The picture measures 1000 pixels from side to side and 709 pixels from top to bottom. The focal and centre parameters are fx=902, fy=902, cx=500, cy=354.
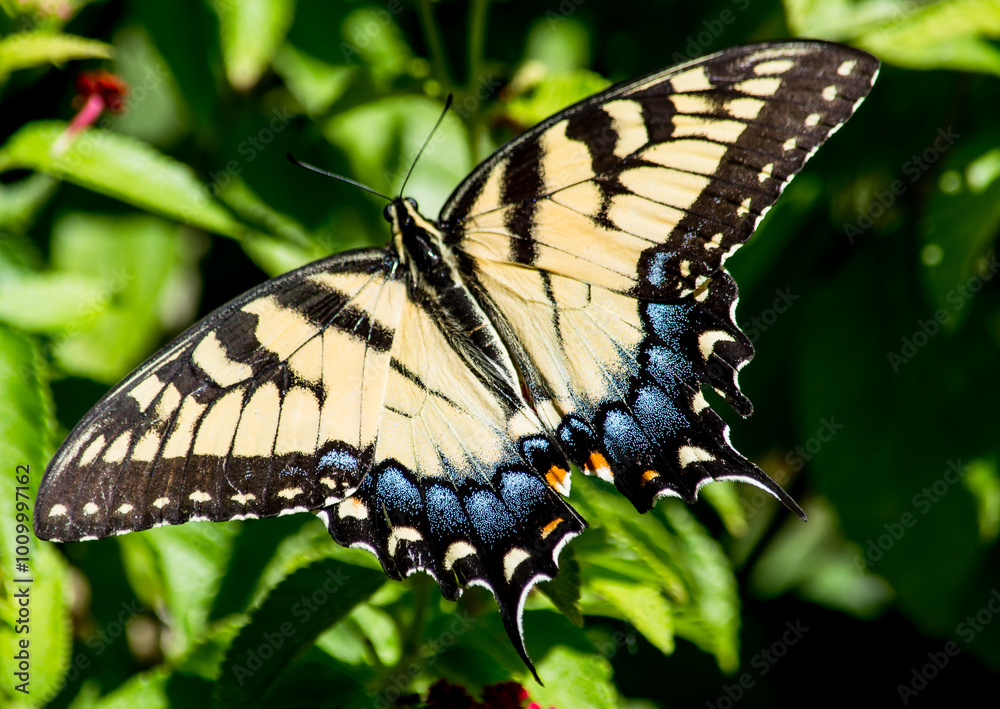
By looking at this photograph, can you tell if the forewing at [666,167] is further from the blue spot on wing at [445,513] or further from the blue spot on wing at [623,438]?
the blue spot on wing at [445,513]

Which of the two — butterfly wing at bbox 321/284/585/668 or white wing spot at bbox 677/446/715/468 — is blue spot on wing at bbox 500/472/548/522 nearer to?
butterfly wing at bbox 321/284/585/668

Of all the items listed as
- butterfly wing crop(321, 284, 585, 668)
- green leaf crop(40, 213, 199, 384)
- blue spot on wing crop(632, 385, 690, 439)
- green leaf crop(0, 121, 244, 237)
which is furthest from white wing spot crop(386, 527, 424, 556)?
green leaf crop(40, 213, 199, 384)

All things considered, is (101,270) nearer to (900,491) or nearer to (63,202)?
(63,202)

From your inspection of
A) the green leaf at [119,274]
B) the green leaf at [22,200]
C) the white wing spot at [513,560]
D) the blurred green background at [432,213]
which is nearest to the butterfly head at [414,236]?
the blurred green background at [432,213]

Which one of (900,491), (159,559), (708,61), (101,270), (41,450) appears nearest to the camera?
(708,61)

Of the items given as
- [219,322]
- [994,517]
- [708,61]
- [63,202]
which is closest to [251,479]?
[219,322]

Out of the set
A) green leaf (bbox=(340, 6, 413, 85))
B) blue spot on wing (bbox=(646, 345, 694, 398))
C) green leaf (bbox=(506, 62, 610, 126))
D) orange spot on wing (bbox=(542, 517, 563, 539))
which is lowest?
orange spot on wing (bbox=(542, 517, 563, 539))
